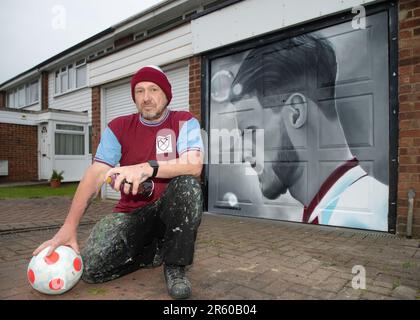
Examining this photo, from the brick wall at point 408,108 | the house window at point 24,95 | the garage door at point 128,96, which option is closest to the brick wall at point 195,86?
the garage door at point 128,96

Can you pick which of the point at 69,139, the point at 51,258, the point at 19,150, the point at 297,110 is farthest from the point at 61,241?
the point at 19,150

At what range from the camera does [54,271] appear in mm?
2217

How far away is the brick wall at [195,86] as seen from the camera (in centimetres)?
653

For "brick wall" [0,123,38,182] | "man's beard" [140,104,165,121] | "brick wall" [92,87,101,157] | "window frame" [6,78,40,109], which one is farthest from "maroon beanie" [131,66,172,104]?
"window frame" [6,78,40,109]

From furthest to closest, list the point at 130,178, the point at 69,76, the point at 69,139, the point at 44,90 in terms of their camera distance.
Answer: the point at 44,90, the point at 69,76, the point at 69,139, the point at 130,178

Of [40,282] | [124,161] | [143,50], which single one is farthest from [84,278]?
[143,50]

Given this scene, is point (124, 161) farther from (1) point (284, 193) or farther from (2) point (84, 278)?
(1) point (284, 193)

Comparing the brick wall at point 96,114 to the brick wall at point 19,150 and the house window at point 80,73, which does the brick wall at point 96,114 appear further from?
the brick wall at point 19,150

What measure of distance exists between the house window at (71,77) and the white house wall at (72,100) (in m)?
0.34

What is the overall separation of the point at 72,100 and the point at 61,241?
645 inches

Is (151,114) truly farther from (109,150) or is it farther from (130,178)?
(130,178)

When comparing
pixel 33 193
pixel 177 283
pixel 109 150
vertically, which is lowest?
pixel 33 193

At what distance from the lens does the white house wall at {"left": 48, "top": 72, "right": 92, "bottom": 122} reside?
53.0 feet
